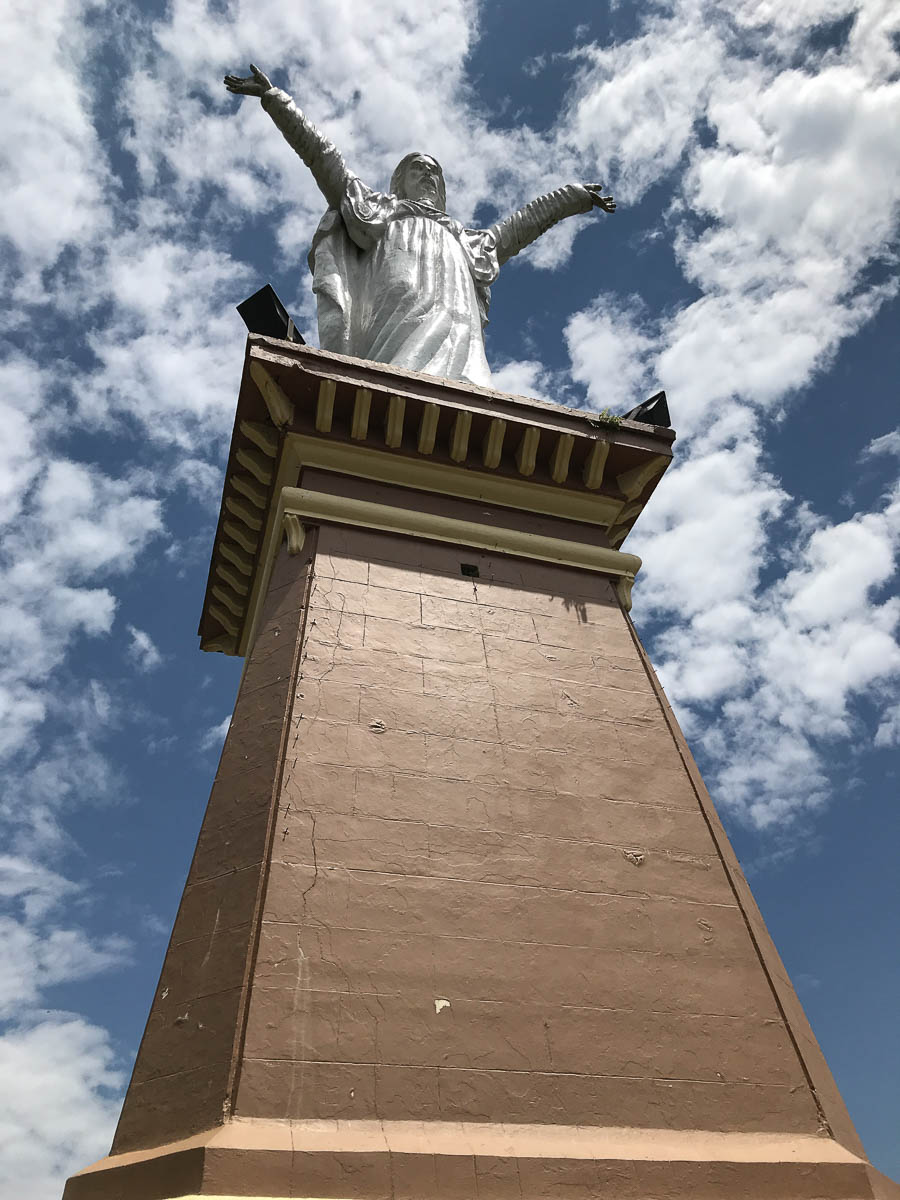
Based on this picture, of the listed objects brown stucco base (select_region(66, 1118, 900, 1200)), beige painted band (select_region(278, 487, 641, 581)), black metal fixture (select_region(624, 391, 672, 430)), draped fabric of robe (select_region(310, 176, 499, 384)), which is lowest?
brown stucco base (select_region(66, 1118, 900, 1200))

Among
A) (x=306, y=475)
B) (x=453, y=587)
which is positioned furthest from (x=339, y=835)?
(x=306, y=475)

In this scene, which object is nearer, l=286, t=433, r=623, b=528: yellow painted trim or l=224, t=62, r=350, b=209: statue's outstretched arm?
l=286, t=433, r=623, b=528: yellow painted trim

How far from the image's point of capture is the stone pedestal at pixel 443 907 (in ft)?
16.6

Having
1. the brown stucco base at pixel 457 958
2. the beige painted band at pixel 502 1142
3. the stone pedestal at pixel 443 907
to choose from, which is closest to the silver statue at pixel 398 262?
the stone pedestal at pixel 443 907

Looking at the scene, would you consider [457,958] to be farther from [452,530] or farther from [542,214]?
[542,214]

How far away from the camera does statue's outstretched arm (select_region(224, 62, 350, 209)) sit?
14.4m

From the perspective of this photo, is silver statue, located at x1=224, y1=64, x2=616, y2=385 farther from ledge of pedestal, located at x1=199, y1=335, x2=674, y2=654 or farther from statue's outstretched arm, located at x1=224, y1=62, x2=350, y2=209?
ledge of pedestal, located at x1=199, y1=335, x2=674, y2=654

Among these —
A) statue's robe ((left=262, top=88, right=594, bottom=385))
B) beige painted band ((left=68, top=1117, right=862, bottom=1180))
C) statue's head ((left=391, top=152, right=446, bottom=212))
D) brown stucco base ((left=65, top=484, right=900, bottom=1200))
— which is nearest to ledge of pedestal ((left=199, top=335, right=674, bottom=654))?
brown stucco base ((left=65, top=484, right=900, bottom=1200))

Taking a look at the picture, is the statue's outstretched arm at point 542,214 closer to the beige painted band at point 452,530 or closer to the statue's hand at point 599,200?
the statue's hand at point 599,200

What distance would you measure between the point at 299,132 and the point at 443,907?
1313cm

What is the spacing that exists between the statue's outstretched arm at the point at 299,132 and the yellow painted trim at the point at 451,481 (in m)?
6.82

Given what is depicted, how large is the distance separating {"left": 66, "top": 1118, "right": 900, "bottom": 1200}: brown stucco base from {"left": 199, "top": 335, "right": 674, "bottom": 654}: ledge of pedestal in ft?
18.8

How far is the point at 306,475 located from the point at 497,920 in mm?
5300

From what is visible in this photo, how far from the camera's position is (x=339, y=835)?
20.9 ft
